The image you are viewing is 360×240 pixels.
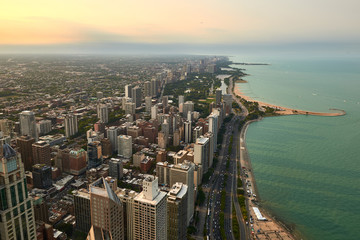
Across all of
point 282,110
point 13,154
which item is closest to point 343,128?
point 282,110

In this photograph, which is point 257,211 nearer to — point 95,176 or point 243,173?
point 243,173

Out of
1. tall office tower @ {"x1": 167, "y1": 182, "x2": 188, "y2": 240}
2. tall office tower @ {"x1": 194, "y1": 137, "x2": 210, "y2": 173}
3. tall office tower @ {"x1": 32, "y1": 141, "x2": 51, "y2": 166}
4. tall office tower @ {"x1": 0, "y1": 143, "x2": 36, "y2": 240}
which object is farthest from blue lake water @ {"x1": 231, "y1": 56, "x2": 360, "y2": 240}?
tall office tower @ {"x1": 32, "y1": 141, "x2": 51, "y2": 166}

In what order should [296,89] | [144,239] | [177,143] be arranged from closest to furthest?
1. [144,239]
2. [177,143]
3. [296,89]

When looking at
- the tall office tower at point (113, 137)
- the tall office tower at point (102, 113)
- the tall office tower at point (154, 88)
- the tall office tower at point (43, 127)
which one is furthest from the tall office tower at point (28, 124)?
the tall office tower at point (154, 88)

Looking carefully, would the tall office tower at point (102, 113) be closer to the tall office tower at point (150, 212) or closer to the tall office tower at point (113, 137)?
the tall office tower at point (113, 137)

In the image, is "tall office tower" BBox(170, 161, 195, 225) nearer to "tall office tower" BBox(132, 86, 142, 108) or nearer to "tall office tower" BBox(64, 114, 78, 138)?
"tall office tower" BBox(64, 114, 78, 138)
